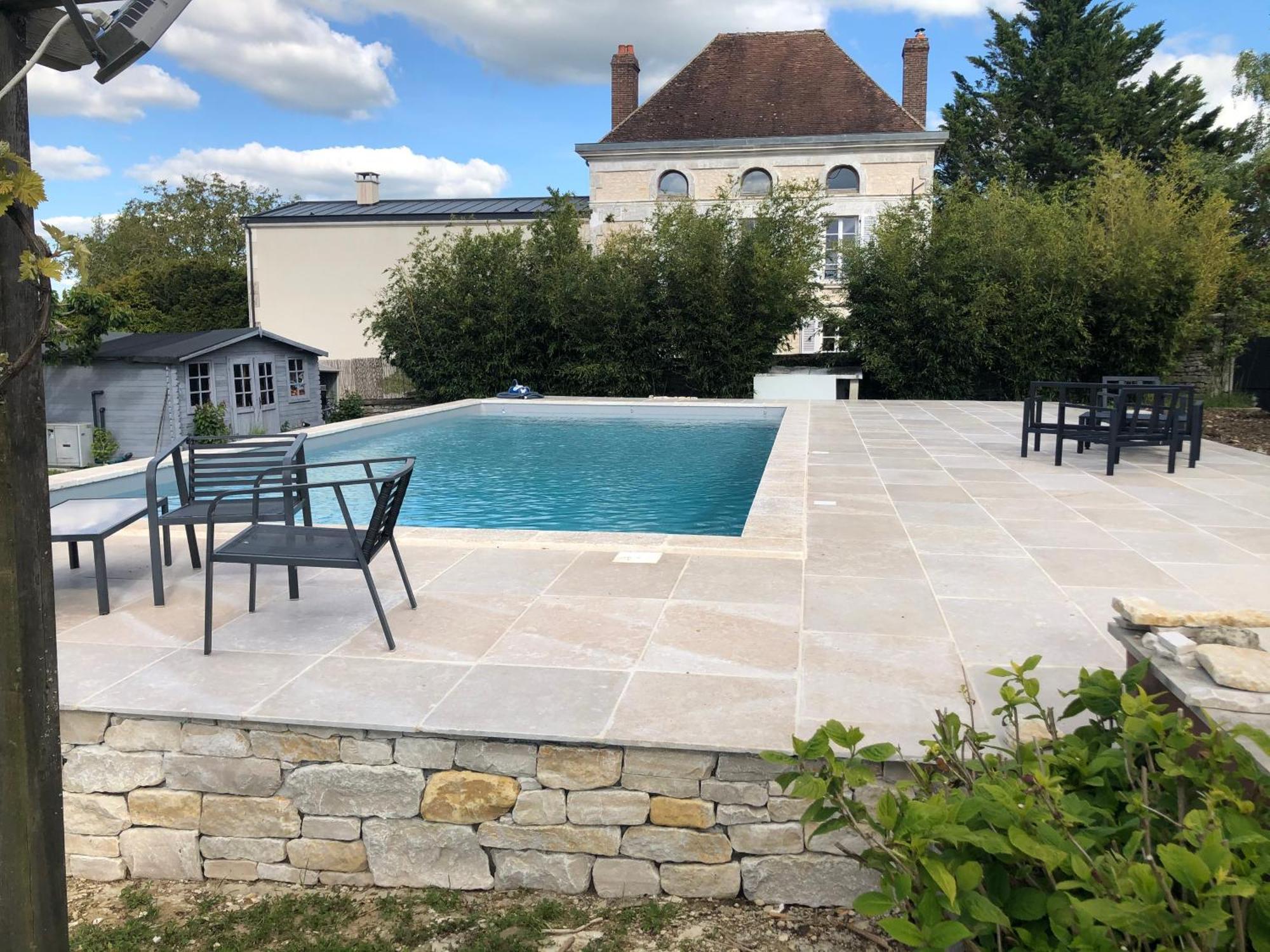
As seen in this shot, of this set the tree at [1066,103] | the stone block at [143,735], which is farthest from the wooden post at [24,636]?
the tree at [1066,103]

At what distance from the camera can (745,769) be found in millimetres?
2262

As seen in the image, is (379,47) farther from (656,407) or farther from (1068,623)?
A: (1068,623)

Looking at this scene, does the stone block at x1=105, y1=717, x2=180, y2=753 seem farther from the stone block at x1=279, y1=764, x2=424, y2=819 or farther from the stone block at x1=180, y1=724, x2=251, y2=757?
the stone block at x1=279, y1=764, x2=424, y2=819

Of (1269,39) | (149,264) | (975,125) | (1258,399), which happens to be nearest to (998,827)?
(1258,399)

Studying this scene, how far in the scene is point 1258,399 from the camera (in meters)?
12.1

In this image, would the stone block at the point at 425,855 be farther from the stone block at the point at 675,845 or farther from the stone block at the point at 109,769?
the stone block at the point at 109,769

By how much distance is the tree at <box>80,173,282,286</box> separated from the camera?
35.4 metres

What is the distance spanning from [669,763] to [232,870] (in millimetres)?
1208

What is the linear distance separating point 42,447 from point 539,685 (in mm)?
1524

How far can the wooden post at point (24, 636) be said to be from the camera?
1.42 metres

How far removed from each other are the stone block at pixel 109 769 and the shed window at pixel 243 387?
42.9 feet

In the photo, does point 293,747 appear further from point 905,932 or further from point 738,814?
point 905,932

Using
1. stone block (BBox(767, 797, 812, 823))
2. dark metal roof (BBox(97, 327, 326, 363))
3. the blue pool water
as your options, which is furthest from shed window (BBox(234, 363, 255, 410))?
stone block (BBox(767, 797, 812, 823))

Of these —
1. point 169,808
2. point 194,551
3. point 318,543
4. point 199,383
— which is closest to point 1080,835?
point 169,808
